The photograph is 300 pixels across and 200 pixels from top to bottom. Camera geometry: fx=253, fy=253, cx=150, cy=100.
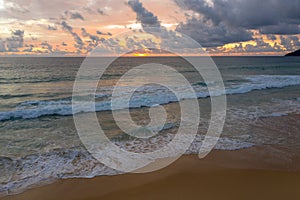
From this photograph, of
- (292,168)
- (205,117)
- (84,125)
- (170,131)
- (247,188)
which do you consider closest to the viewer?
(247,188)

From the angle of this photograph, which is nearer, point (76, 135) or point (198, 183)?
point (198, 183)

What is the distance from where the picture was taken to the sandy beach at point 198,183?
4867mm

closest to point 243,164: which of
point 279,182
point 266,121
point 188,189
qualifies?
point 279,182

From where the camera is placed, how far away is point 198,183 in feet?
17.5

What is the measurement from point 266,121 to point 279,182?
5706 mm

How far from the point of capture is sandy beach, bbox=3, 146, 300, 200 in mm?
4867

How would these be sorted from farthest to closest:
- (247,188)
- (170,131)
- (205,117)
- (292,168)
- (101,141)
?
(205,117) → (170,131) → (101,141) → (292,168) → (247,188)

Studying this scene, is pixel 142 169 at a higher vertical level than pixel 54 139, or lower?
lower

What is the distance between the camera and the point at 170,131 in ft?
30.5

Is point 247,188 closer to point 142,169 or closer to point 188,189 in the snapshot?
point 188,189

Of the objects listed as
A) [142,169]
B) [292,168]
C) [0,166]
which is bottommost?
[292,168]

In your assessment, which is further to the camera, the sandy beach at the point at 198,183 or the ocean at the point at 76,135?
the ocean at the point at 76,135

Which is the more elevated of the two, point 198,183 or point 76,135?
point 76,135

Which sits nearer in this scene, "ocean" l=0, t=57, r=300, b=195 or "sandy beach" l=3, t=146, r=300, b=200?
"sandy beach" l=3, t=146, r=300, b=200
